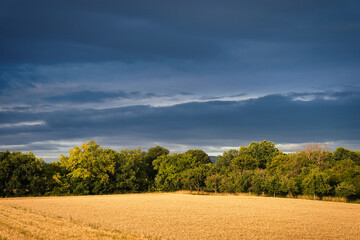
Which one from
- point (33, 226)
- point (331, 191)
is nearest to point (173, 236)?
point (33, 226)

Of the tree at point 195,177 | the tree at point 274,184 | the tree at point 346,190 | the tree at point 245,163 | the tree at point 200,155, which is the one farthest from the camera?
the tree at point 200,155

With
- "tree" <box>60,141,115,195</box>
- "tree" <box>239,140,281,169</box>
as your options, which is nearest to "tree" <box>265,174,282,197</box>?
"tree" <box>60,141,115,195</box>

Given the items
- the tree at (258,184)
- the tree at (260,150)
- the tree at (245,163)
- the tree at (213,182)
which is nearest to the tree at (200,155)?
the tree at (260,150)

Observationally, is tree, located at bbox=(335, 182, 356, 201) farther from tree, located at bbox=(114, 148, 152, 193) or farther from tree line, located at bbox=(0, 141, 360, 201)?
tree, located at bbox=(114, 148, 152, 193)

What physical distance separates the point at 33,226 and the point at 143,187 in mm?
75361

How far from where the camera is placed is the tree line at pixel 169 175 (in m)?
73.1

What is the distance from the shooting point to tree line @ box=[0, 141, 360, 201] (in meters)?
73.1

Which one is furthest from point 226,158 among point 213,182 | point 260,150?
point 213,182

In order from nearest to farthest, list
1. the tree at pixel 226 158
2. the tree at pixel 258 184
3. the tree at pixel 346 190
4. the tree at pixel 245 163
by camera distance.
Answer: the tree at pixel 346 190 < the tree at pixel 258 184 < the tree at pixel 245 163 < the tree at pixel 226 158

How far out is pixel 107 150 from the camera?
94188 mm

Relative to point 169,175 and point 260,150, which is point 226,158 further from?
point 169,175

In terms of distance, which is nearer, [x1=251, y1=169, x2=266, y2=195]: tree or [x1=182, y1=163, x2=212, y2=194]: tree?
[x1=251, y1=169, x2=266, y2=195]: tree

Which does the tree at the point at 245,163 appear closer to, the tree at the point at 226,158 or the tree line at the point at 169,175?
the tree line at the point at 169,175

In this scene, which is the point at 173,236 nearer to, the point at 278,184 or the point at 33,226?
the point at 33,226
